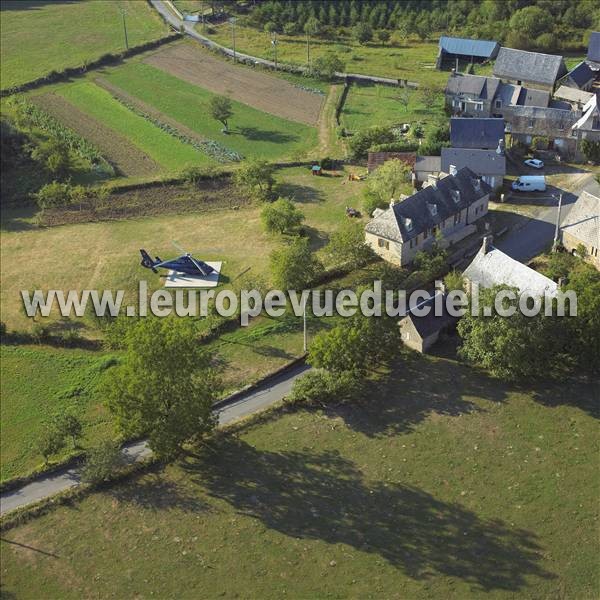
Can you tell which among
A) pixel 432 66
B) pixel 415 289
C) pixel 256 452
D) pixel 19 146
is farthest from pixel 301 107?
pixel 256 452

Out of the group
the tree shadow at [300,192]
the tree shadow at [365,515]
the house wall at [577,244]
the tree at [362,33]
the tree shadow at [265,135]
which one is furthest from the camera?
the tree at [362,33]

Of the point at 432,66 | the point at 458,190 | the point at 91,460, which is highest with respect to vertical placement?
the point at 432,66

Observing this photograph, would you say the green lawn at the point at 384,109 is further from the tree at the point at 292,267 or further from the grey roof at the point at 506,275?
the grey roof at the point at 506,275

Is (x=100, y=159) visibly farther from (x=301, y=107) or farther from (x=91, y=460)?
(x=91, y=460)

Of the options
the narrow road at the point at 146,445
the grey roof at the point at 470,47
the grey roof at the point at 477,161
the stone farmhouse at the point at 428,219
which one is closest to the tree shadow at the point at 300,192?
the stone farmhouse at the point at 428,219

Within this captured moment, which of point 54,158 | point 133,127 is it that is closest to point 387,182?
point 54,158

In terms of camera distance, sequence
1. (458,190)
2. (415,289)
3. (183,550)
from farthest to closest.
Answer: (458,190) → (415,289) → (183,550)
